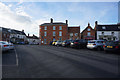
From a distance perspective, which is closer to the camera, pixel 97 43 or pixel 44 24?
pixel 97 43

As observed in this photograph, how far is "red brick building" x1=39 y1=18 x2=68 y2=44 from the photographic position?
118 ft

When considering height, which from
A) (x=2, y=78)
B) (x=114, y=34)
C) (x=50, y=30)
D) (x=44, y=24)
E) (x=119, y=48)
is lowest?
(x=2, y=78)

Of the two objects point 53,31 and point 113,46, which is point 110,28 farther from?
point 113,46

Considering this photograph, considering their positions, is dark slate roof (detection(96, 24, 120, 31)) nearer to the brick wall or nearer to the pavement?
the brick wall

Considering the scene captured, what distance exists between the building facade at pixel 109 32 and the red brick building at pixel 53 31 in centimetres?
1453

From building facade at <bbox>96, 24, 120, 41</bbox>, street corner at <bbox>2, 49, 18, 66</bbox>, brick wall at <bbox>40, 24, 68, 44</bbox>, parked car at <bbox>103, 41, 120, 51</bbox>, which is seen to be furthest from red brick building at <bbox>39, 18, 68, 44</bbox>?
street corner at <bbox>2, 49, 18, 66</bbox>

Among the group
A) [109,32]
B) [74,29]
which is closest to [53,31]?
[74,29]

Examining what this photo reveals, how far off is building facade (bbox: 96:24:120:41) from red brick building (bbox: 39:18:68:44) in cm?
1453

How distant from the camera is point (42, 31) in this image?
37.6m

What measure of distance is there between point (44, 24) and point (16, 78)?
36.3m

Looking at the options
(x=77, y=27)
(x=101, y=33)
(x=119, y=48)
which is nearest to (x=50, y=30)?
(x=77, y=27)

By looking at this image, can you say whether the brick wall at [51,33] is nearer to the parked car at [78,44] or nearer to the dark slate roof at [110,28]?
the dark slate roof at [110,28]

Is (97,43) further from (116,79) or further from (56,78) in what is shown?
(56,78)

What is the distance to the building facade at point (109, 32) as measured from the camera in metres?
31.5
